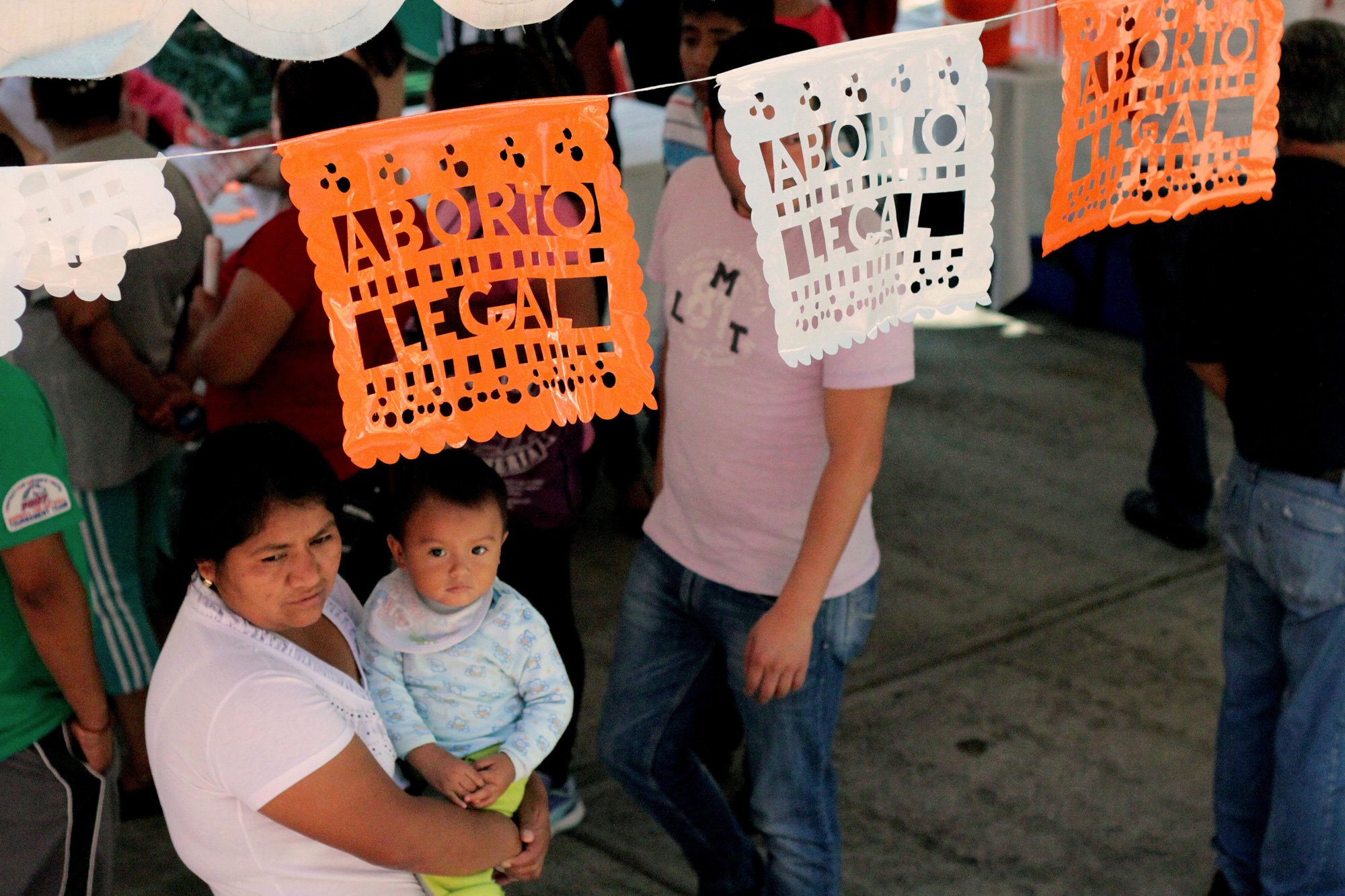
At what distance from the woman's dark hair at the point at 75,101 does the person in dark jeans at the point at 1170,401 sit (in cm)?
322

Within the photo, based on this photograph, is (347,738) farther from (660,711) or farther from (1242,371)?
(1242,371)

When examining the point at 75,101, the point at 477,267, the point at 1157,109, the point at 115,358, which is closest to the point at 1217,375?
the point at 1157,109

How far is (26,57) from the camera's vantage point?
48.3 inches

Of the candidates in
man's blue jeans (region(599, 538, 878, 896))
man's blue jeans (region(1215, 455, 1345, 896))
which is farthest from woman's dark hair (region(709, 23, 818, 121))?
man's blue jeans (region(1215, 455, 1345, 896))

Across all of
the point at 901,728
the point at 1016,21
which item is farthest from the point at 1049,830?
the point at 1016,21

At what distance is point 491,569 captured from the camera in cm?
201

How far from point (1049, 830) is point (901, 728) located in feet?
1.77

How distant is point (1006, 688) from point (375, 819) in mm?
2466

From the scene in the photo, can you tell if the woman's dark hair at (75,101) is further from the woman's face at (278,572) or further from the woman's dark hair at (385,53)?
the woman's face at (278,572)

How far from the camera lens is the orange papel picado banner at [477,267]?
1.35m

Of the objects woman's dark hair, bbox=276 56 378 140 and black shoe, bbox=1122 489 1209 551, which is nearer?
woman's dark hair, bbox=276 56 378 140

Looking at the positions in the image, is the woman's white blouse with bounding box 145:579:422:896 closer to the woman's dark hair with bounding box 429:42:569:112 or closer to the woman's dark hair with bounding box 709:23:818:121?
the woman's dark hair with bounding box 709:23:818:121

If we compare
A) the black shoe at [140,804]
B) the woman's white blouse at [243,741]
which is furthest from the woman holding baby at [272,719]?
the black shoe at [140,804]

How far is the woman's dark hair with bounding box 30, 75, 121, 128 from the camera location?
2945 mm
